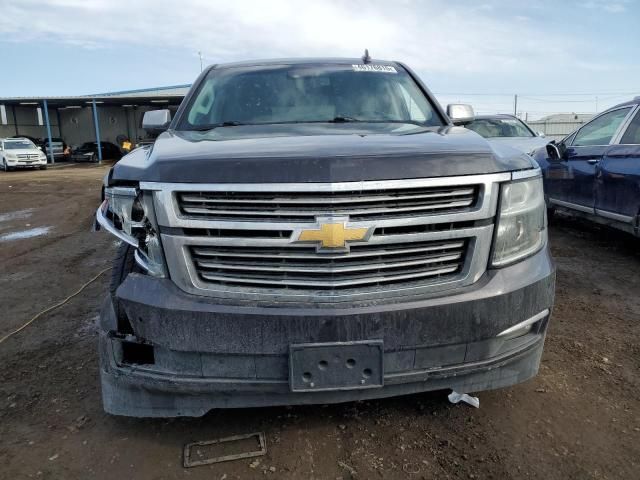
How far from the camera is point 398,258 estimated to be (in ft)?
6.93

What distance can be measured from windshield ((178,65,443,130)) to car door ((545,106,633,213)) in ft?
10.0

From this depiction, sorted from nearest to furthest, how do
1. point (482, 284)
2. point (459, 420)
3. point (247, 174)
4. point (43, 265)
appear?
point (247, 174) < point (482, 284) < point (459, 420) < point (43, 265)

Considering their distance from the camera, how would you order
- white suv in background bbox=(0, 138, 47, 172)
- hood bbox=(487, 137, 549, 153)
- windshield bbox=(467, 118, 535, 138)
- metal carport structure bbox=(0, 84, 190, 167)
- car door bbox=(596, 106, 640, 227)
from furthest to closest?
metal carport structure bbox=(0, 84, 190, 167) → white suv in background bbox=(0, 138, 47, 172) → windshield bbox=(467, 118, 535, 138) → hood bbox=(487, 137, 549, 153) → car door bbox=(596, 106, 640, 227)

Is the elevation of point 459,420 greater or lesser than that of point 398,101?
lesser

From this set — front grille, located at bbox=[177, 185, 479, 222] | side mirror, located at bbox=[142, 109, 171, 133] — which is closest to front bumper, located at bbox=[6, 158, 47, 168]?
side mirror, located at bbox=[142, 109, 171, 133]

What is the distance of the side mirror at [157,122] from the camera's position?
141 inches

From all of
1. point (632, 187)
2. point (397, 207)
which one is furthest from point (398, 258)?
point (632, 187)

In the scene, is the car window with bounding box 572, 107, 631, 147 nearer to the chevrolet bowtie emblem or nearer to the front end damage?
the front end damage

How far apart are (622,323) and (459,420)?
1.96 meters

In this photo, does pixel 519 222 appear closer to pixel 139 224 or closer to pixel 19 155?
pixel 139 224

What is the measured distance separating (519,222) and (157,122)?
8.39 feet

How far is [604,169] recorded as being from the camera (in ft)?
18.0

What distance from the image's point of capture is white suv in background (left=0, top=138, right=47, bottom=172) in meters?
27.7

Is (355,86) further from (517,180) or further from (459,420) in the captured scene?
(459,420)
